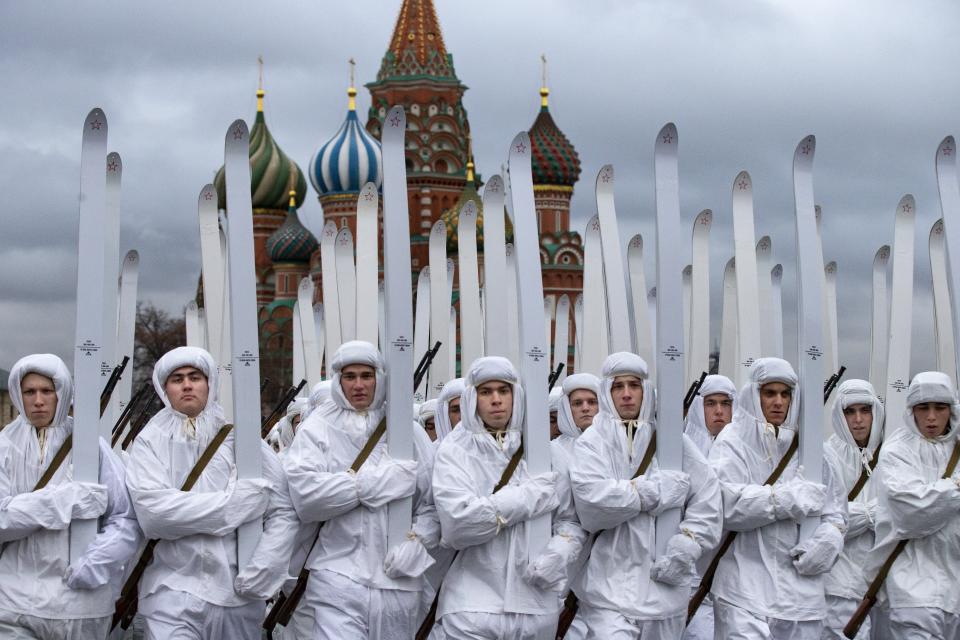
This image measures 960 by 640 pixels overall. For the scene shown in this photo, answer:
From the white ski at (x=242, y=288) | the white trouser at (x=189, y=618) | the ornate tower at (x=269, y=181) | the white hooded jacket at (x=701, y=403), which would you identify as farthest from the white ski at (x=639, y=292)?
the ornate tower at (x=269, y=181)

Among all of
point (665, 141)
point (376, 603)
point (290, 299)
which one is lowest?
point (376, 603)

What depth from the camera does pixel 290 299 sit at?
74.4m

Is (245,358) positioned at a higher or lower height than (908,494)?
higher

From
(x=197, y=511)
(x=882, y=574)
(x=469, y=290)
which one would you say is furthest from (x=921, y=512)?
(x=469, y=290)

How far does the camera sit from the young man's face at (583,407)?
13.4 metres

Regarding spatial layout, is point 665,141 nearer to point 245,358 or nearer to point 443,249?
point 245,358

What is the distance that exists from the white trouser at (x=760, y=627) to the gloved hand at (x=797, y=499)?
635 millimetres

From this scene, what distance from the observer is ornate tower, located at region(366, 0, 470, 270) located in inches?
2886

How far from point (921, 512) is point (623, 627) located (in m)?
2.39

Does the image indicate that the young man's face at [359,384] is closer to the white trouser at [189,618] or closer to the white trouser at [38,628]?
the white trouser at [189,618]

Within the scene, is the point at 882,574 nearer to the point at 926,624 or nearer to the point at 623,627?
the point at 926,624

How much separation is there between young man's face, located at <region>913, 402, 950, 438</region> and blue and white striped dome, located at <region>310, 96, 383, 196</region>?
2369 inches

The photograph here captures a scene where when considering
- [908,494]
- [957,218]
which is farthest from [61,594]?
[957,218]

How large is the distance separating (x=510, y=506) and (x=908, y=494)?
296cm
